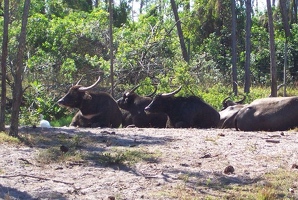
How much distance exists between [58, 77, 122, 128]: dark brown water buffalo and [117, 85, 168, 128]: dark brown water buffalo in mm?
1039

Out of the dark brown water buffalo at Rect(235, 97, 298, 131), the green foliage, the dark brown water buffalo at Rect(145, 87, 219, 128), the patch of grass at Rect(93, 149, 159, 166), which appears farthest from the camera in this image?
the green foliage

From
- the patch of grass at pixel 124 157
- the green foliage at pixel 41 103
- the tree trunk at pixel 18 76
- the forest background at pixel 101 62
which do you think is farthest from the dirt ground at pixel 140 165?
the green foliage at pixel 41 103

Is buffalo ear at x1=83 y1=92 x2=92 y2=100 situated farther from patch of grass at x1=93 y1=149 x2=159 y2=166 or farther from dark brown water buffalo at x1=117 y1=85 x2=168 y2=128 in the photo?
patch of grass at x1=93 y1=149 x2=159 y2=166

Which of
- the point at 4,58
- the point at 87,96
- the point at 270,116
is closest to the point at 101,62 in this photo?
the point at 87,96

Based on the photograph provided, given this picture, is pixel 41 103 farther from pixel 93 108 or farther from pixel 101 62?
pixel 93 108

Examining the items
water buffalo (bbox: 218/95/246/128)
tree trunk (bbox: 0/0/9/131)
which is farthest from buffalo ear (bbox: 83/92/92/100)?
tree trunk (bbox: 0/0/9/131)

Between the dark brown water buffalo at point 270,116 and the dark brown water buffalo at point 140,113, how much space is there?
3726mm

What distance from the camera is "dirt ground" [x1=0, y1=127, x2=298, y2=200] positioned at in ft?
26.2

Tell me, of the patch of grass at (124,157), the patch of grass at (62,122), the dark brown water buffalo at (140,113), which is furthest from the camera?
the patch of grass at (62,122)

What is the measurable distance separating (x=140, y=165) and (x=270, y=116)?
576 centimetres

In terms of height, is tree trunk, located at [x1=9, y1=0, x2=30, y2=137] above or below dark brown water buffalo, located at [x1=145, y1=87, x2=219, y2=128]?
above

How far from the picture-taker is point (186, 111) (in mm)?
16547

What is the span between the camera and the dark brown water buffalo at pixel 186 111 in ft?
53.9

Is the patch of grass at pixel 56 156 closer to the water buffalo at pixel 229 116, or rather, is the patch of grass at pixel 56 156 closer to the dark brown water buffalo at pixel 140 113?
the water buffalo at pixel 229 116
